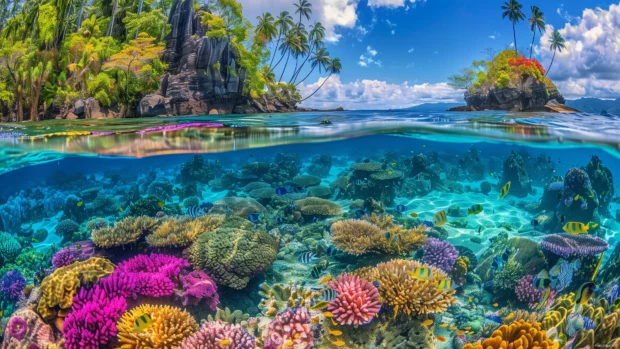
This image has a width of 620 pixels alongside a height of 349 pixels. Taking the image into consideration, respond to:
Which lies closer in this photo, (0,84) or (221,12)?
(0,84)

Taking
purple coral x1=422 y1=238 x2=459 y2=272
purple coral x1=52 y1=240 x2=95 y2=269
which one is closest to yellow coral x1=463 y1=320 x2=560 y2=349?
purple coral x1=422 y1=238 x2=459 y2=272

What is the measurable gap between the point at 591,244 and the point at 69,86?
98.1 feet

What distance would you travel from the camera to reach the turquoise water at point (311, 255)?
5215mm

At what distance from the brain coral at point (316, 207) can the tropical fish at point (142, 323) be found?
6523mm

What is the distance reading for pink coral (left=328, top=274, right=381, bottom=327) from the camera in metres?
5.18

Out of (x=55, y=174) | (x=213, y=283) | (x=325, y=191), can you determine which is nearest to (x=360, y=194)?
(x=325, y=191)

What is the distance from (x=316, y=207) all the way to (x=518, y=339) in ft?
23.8

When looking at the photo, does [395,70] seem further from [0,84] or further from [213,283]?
[0,84]

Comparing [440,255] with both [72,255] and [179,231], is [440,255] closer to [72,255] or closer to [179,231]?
[179,231]

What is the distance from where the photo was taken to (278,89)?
33.3 m

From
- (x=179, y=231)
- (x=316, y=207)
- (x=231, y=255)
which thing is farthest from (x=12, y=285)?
(x=316, y=207)

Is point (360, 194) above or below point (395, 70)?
below

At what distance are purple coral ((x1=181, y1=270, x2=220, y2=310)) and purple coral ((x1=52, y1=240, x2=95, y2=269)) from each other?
2.82m

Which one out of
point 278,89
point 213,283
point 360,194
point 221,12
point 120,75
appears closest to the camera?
point 213,283
